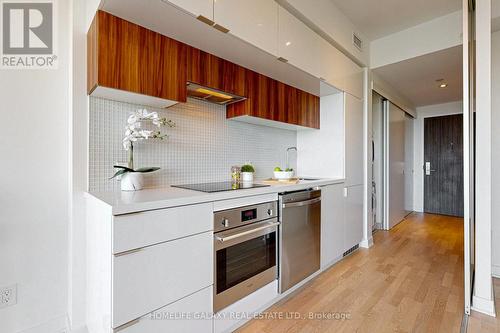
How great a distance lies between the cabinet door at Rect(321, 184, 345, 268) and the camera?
2545 millimetres

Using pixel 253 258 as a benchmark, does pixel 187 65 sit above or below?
above

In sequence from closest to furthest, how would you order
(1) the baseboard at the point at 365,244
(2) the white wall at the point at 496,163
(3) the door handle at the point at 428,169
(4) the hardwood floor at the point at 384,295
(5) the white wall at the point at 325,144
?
(4) the hardwood floor at the point at 384,295 → (2) the white wall at the point at 496,163 → (5) the white wall at the point at 325,144 → (1) the baseboard at the point at 365,244 → (3) the door handle at the point at 428,169

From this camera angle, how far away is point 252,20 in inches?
70.2

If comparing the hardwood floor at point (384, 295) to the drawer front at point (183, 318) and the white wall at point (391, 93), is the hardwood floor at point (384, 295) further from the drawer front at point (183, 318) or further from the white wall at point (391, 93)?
the white wall at point (391, 93)

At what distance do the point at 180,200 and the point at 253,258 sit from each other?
78 centimetres

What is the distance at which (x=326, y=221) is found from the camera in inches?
102

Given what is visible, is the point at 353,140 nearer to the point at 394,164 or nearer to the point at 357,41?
the point at 357,41

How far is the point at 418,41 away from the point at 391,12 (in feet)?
1.85

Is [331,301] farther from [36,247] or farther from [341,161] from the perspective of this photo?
[36,247]

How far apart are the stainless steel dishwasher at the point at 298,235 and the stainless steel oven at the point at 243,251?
95mm

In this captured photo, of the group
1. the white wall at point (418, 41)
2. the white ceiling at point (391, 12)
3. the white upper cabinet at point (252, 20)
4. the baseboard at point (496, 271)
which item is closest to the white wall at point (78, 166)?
the white upper cabinet at point (252, 20)

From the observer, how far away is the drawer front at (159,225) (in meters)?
1.14

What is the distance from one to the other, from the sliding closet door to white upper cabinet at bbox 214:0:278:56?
312 cm

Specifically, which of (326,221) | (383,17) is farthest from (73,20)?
(383,17)
